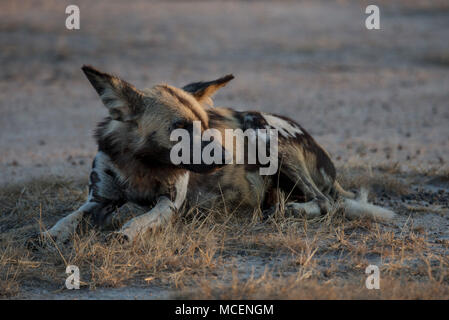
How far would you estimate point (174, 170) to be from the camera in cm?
385

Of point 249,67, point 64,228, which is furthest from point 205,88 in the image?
point 249,67

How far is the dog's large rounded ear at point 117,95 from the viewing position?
3521mm

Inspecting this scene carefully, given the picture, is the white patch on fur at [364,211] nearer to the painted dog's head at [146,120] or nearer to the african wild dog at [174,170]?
the african wild dog at [174,170]

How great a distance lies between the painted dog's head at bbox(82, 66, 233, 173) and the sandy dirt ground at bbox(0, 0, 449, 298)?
0.98 meters

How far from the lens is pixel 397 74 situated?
11266mm

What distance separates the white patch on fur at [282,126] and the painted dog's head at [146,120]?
2.47 feet

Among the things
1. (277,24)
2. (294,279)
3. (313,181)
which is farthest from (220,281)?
(277,24)

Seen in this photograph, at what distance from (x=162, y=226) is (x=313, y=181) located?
4.22 ft

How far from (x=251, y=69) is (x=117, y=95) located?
8.11 m
